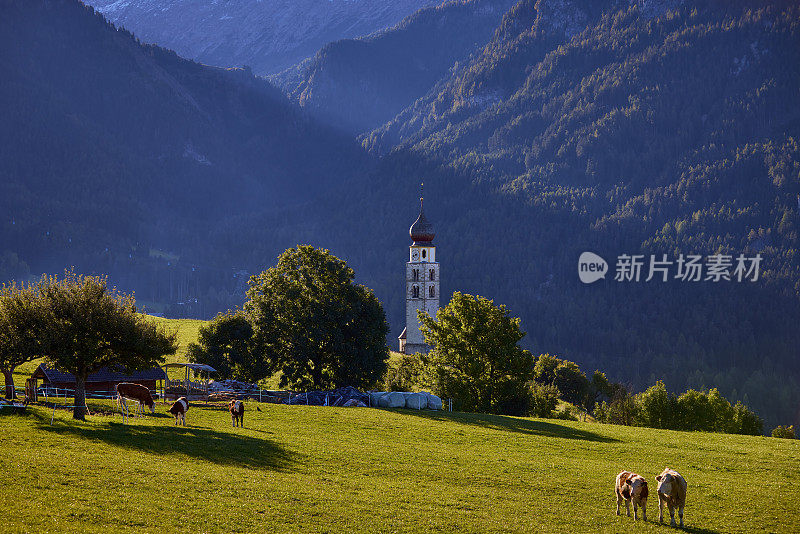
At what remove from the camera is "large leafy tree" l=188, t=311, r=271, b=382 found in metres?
78.3

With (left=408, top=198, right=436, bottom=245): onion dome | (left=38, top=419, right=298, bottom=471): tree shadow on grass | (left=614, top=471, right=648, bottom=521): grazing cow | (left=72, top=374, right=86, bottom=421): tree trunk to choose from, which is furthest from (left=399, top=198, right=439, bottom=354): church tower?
(left=614, top=471, right=648, bottom=521): grazing cow

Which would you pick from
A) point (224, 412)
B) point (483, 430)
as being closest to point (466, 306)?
point (483, 430)

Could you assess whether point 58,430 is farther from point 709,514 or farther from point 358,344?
point 358,344

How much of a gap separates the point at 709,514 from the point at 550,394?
7530 cm

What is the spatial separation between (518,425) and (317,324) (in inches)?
1022

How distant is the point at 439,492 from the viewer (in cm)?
3469

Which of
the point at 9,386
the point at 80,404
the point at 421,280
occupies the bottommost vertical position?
the point at 80,404

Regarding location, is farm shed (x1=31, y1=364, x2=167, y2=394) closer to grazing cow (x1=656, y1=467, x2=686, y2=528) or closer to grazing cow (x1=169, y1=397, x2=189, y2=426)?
grazing cow (x1=169, y1=397, x2=189, y2=426)

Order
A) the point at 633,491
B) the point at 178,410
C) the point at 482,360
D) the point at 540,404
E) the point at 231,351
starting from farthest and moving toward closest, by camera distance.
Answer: the point at 540,404
the point at 482,360
the point at 231,351
the point at 178,410
the point at 633,491

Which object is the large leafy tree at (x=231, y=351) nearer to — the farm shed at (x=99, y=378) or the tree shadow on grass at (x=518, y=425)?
the farm shed at (x=99, y=378)

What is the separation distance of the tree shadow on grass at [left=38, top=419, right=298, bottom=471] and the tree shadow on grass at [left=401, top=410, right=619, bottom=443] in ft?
68.3

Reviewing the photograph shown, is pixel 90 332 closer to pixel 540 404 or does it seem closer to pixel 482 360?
pixel 482 360

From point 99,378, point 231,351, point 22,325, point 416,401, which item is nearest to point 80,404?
point 22,325

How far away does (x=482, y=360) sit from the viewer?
7956 cm
